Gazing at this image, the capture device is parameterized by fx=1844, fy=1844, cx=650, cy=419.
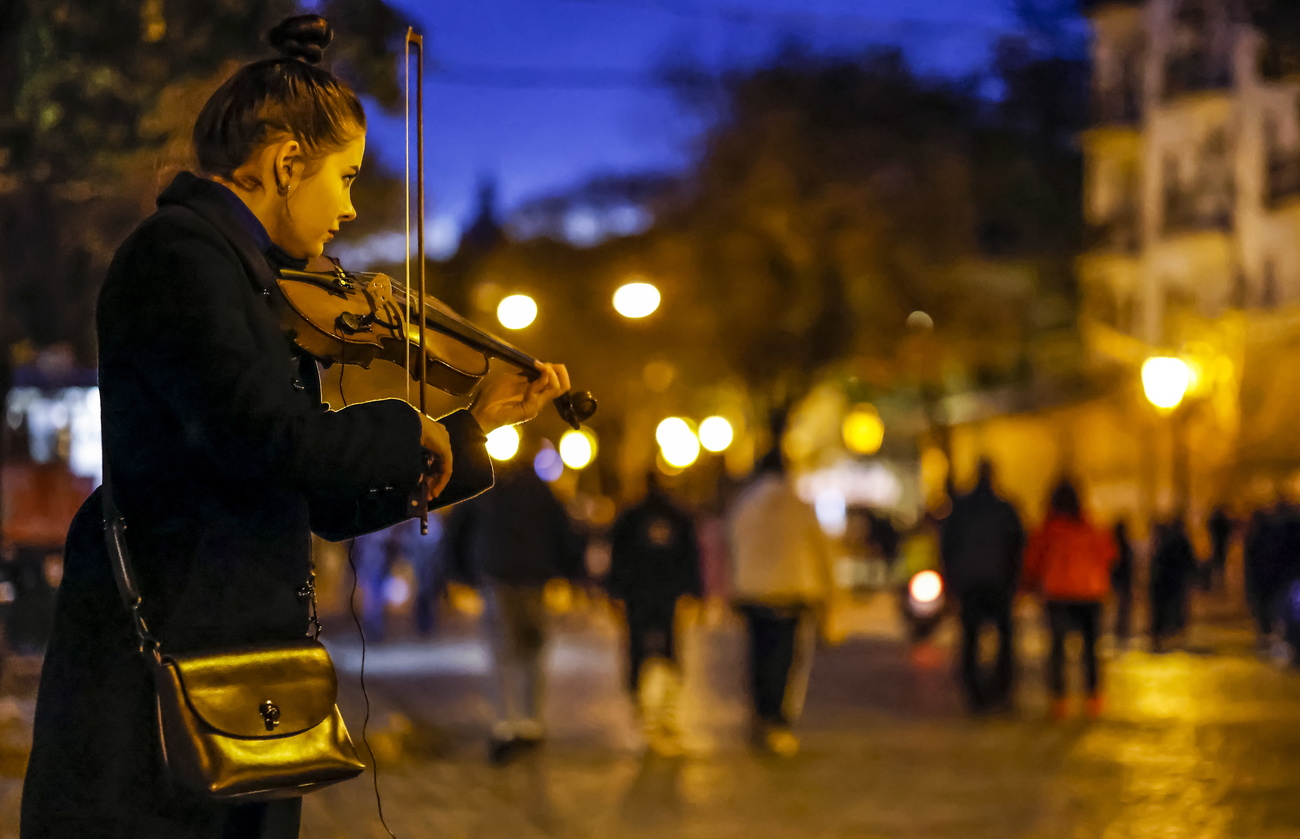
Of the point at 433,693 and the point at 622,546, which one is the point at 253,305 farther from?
the point at 433,693

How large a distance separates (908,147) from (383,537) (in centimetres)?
1939

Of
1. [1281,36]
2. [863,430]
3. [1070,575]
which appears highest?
[1281,36]

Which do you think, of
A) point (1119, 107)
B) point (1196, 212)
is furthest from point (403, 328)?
point (1119, 107)

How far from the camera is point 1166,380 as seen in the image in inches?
965

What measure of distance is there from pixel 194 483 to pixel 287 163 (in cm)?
52

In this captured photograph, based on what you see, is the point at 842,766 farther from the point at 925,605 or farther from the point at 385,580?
the point at 385,580

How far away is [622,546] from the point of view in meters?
13.3

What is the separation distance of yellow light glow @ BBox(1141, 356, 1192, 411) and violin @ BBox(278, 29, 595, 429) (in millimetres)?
22342

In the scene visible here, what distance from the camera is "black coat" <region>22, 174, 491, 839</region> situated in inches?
99.0

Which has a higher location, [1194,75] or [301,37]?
[1194,75]

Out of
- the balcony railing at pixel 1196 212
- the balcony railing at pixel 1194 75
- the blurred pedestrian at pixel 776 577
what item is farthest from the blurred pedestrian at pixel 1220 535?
the balcony railing at pixel 1194 75

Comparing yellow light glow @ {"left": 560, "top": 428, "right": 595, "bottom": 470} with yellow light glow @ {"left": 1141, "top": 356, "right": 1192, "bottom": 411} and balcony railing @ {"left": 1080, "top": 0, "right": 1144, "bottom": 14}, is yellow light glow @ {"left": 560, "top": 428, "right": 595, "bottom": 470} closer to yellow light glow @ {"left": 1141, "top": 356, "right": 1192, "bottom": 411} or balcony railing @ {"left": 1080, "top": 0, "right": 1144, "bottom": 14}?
yellow light glow @ {"left": 1141, "top": 356, "right": 1192, "bottom": 411}

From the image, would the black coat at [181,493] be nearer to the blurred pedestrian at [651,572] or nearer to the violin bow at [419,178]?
the violin bow at [419,178]

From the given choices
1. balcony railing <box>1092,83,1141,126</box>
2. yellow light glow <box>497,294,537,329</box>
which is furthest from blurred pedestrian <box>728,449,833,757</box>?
balcony railing <box>1092,83,1141,126</box>
